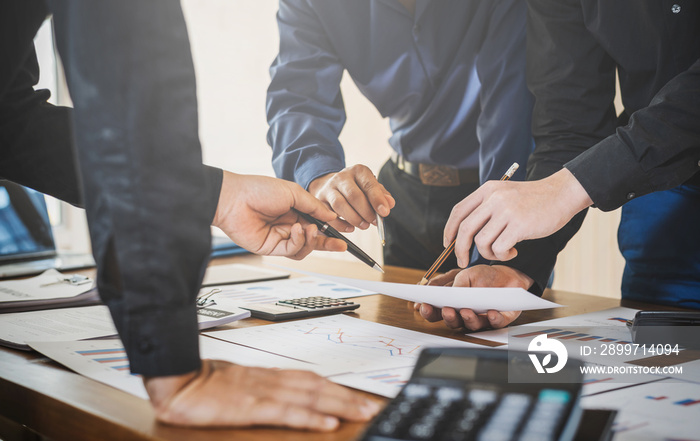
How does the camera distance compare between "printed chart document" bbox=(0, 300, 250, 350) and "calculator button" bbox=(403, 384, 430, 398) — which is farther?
"printed chart document" bbox=(0, 300, 250, 350)

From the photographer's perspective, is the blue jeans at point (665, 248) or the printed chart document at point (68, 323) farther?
the blue jeans at point (665, 248)

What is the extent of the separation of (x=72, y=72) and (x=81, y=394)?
1.07 feet

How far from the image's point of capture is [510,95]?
159cm

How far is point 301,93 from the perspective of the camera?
1719mm

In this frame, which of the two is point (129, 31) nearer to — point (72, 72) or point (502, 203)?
point (72, 72)

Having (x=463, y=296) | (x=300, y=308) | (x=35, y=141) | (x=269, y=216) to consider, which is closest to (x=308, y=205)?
(x=269, y=216)

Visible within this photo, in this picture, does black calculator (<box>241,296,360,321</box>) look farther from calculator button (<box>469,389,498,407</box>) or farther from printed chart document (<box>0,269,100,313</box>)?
calculator button (<box>469,389,498,407</box>)

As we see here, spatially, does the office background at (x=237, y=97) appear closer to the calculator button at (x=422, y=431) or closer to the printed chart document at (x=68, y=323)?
the printed chart document at (x=68, y=323)

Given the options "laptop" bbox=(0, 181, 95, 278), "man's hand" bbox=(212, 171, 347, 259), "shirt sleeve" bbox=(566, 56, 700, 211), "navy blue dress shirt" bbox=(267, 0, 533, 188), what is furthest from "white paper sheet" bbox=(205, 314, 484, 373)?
"laptop" bbox=(0, 181, 95, 278)

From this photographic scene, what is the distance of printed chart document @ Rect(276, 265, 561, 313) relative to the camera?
0.85 metres

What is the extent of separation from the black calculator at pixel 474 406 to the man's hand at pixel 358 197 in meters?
0.71

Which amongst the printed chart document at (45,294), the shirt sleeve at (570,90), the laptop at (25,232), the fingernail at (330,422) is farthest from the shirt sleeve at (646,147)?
the laptop at (25,232)

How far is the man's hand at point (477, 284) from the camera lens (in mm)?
920

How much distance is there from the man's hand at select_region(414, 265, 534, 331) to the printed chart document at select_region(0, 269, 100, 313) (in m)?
0.63
